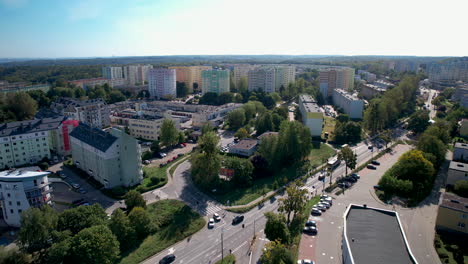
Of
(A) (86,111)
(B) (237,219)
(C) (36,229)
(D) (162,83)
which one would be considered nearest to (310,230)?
(B) (237,219)

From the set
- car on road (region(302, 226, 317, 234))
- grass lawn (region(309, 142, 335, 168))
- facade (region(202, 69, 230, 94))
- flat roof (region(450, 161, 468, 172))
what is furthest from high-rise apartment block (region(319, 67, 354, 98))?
car on road (region(302, 226, 317, 234))

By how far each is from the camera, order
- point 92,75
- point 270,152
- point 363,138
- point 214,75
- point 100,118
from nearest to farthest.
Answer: point 270,152 < point 363,138 < point 100,118 < point 214,75 < point 92,75

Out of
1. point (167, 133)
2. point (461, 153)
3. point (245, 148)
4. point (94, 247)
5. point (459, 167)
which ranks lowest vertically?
point (94, 247)

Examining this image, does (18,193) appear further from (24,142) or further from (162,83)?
(162,83)

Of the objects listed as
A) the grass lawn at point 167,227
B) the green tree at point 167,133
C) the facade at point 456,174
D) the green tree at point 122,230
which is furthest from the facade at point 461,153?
the green tree at point 122,230

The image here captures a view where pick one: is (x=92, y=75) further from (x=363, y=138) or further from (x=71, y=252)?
(x=71, y=252)

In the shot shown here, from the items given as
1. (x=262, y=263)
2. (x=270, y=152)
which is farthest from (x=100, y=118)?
(x=262, y=263)
